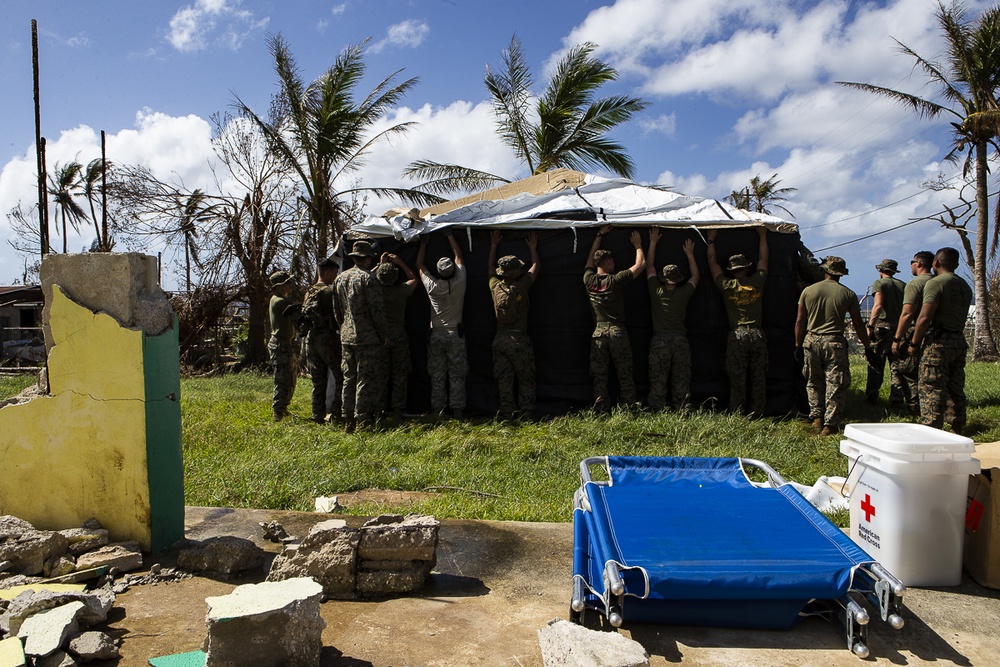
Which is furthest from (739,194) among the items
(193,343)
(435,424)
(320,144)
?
(435,424)

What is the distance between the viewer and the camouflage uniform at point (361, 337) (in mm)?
8148

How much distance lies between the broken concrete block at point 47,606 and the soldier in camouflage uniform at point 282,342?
18.8 feet

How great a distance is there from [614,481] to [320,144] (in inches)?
449

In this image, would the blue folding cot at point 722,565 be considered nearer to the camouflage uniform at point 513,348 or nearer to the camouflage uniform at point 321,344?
the camouflage uniform at point 513,348

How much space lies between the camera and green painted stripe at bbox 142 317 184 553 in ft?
13.0

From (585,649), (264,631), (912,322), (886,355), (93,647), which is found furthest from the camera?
(886,355)

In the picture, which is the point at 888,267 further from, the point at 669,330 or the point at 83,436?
the point at 83,436

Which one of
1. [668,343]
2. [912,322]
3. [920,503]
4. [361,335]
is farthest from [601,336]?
[920,503]

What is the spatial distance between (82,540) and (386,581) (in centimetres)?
167

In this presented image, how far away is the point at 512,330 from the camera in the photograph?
848cm

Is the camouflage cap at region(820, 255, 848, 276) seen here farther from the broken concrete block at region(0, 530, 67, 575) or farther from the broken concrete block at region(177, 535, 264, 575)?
the broken concrete block at region(0, 530, 67, 575)

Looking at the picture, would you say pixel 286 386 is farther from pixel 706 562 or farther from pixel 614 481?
pixel 706 562

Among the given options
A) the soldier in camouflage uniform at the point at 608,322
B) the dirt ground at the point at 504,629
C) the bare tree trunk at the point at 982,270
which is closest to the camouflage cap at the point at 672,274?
the soldier in camouflage uniform at the point at 608,322

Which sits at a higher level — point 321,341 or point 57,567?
point 321,341
